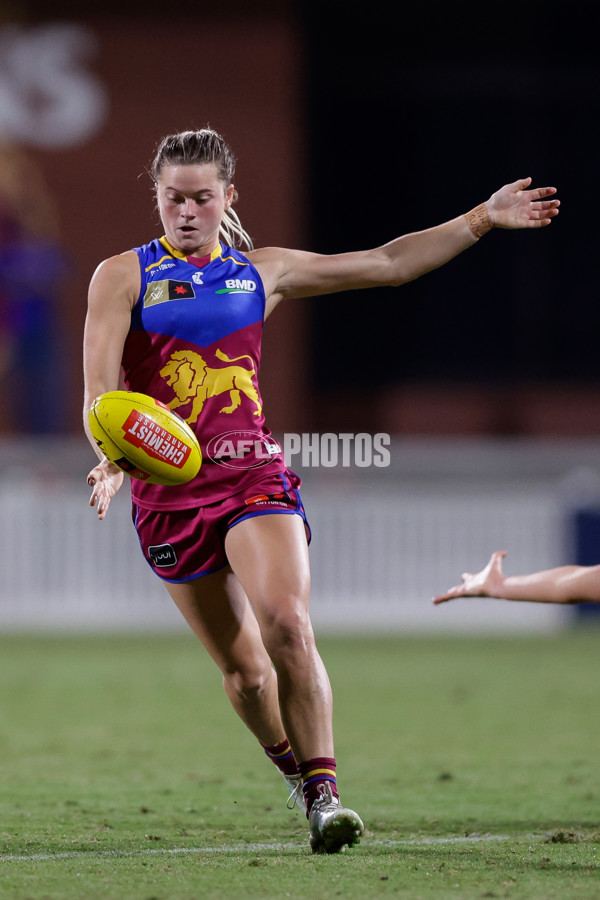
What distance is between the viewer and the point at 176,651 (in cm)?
1248

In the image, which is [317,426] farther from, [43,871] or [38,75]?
[43,871]

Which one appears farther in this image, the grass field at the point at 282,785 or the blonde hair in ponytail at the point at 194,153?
the blonde hair in ponytail at the point at 194,153

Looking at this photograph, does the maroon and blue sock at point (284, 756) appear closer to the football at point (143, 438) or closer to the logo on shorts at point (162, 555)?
the logo on shorts at point (162, 555)

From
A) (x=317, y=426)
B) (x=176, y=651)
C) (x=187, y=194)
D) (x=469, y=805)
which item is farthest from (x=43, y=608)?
(x=187, y=194)

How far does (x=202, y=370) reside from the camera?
4.74m

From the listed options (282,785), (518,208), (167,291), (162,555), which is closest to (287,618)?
(162,555)

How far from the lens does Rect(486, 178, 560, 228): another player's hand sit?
5.06 meters

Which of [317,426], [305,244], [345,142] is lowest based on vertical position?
[317,426]

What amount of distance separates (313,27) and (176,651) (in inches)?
449

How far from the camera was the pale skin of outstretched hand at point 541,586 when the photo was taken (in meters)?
4.92

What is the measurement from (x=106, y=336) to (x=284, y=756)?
174 centimetres

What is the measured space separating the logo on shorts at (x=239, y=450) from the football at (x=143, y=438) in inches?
6.5

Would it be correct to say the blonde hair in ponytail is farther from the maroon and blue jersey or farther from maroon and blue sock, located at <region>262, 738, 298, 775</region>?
maroon and blue sock, located at <region>262, 738, 298, 775</region>

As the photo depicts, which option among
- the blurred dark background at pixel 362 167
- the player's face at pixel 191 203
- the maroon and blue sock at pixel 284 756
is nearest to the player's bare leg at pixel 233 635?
the maroon and blue sock at pixel 284 756
